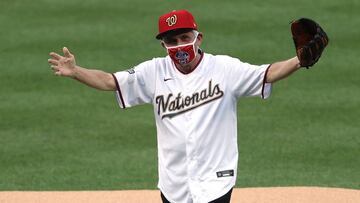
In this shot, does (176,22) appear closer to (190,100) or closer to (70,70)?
(190,100)

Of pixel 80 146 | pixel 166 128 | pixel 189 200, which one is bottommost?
pixel 80 146

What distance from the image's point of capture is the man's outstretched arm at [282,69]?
5.72 meters

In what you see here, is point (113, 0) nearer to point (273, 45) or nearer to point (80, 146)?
point (273, 45)

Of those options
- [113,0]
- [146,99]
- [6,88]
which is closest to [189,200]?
[146,99]

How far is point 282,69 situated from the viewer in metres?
5.80

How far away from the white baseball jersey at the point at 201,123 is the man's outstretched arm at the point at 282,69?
4 centimetres

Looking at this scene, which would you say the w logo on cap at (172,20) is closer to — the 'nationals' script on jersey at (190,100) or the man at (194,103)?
the man at (194,103)

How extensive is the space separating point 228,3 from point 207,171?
1024 cm

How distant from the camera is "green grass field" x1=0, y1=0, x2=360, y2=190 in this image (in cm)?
954

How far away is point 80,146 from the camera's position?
10.4m

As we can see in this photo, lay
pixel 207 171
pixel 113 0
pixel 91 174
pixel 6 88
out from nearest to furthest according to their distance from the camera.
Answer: pixel 207 171 → pixel 91 174 → pixel 6 88 → pixel 113 0

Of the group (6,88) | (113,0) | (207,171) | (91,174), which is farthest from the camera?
(113,0)

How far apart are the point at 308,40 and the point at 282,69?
0.81 feet

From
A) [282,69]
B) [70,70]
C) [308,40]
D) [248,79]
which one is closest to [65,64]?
[70,70]
